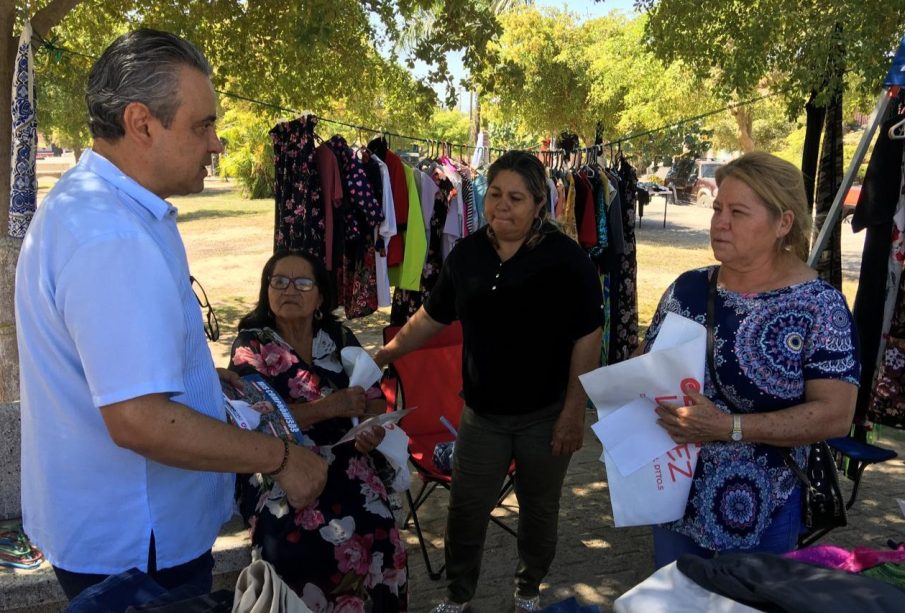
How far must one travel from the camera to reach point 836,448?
409 centimetres

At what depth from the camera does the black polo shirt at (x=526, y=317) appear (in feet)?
9.58

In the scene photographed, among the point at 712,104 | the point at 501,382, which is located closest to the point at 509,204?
the point at 501,382

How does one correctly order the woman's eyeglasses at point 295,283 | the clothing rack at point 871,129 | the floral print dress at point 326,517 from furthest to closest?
the clothing rack at point 871,129 → the woman's eyeglasses at point 295,283 → the floral print dress at point 326,517

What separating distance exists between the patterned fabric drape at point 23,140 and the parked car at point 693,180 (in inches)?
1018

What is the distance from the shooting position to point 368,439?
9.96 ft

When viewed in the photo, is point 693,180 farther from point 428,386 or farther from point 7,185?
point 7,185

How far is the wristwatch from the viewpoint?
2088mm

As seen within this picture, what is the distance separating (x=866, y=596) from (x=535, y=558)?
2093mm

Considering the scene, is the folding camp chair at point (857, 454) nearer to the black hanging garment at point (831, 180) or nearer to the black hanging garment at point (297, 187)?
the black hanging garment at point (831, 180)

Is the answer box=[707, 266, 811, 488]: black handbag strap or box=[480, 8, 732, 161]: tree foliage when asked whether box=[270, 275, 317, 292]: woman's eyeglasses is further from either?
box=[480, 8, 732, 161]: tree foliage

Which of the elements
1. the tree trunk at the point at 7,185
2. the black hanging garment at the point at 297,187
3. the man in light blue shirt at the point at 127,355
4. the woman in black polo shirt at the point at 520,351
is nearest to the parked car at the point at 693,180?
the black hanging garment at the point at 297,187

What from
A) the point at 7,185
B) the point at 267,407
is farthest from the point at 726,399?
the point at 7,185

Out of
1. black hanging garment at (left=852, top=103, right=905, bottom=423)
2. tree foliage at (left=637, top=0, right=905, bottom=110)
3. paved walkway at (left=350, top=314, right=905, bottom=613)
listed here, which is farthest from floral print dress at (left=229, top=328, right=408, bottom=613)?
tree foliage at (left=637, top=0, right=905, bottom=110)

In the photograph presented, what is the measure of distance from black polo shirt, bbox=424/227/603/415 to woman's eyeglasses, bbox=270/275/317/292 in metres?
0.65
